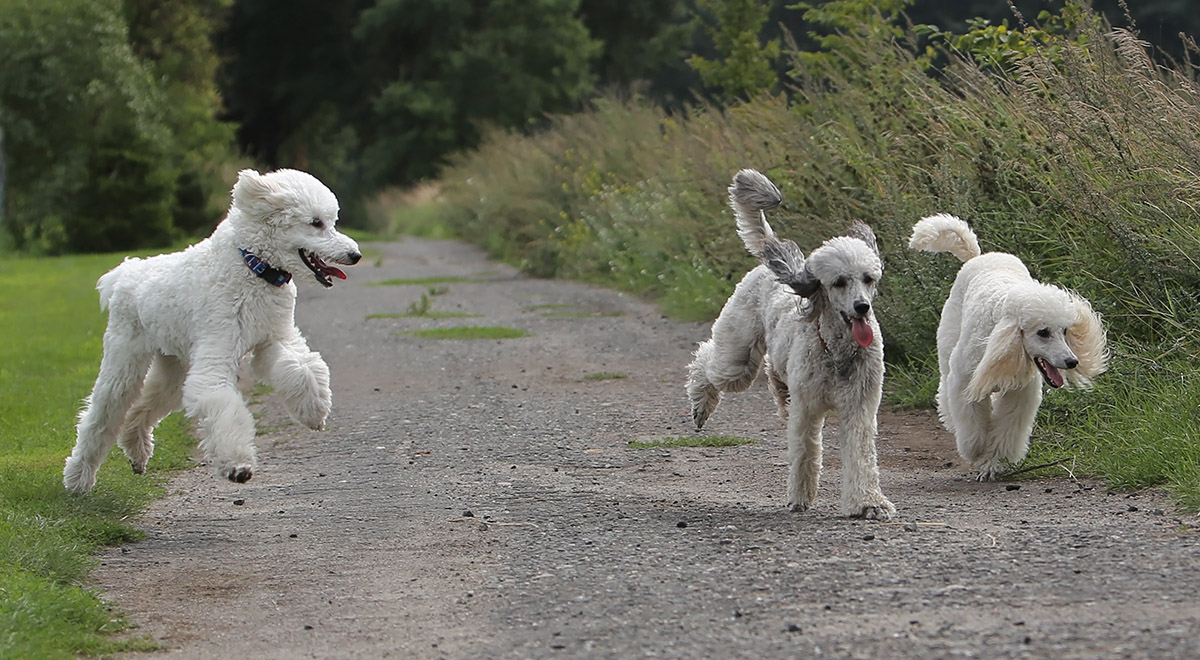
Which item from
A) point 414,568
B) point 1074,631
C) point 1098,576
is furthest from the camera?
point 414,568

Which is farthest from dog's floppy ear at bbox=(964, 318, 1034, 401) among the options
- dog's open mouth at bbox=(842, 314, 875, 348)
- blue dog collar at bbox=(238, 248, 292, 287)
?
blue dog collar at bbox=(238, 248, 292, 287)

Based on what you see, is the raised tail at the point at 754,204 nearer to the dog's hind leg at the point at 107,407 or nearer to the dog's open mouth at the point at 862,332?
the dog's open mouth at the point at 862,332

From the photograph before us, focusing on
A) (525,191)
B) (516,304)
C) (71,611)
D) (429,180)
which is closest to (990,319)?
(71,611)

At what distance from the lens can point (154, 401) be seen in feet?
23.4

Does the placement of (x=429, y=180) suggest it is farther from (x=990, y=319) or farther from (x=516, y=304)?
(x=990, y=319)

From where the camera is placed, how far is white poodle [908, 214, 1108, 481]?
660cm

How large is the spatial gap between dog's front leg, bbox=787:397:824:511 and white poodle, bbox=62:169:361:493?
80.5 inches

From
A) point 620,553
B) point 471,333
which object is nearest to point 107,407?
point 620,553

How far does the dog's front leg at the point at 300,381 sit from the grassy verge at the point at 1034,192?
3515 millimetres

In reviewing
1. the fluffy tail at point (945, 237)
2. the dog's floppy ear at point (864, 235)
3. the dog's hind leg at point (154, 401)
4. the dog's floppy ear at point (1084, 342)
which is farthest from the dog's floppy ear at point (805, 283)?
the dog's hind leg at point (154, 401)

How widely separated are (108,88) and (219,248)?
1098 inches

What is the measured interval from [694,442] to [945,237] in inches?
70.3

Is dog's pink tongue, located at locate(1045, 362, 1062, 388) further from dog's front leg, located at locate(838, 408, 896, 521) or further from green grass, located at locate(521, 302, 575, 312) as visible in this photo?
green grass, located at locate(521, 302, 575, 312)

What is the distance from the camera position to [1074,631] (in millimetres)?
4223
